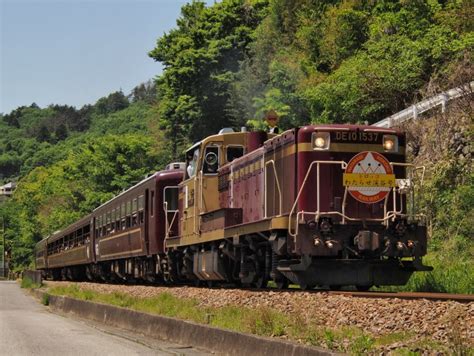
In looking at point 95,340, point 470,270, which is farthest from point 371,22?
point 95,340

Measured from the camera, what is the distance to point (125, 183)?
246ft

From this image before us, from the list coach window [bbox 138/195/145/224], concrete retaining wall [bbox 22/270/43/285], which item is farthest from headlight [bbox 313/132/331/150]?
concrete retaining wall [bbox 22/270/43/285]

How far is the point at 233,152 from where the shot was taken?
19.1 meters

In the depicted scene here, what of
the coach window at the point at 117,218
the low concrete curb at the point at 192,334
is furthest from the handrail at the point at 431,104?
the low concrete curb at the point at 192,334

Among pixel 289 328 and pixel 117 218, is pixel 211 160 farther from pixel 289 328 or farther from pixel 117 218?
pixel 117 218

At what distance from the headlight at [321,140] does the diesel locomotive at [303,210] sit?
Result: 0.02m

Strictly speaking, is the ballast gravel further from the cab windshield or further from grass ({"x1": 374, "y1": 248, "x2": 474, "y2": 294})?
the cab windshield

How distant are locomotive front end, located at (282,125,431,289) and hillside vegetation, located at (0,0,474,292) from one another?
1.81 meters

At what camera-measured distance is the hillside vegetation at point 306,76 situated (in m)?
28.0

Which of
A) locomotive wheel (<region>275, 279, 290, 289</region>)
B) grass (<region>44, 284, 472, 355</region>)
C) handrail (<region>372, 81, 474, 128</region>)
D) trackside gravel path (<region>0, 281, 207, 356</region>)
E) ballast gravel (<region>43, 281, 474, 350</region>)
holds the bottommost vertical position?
trackside gravel path (<region>0, 281, 207, 356</region>)

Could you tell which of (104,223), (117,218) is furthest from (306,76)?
(117,218)

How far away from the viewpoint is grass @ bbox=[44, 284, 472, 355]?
22.3 feet

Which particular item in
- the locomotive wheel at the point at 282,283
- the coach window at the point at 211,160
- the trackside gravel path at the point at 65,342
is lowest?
the trackside gravel path at the point at 65,342

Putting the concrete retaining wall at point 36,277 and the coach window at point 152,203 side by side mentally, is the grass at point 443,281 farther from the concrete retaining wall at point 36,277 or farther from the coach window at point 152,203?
the concrete retaining wall at point 36,277
